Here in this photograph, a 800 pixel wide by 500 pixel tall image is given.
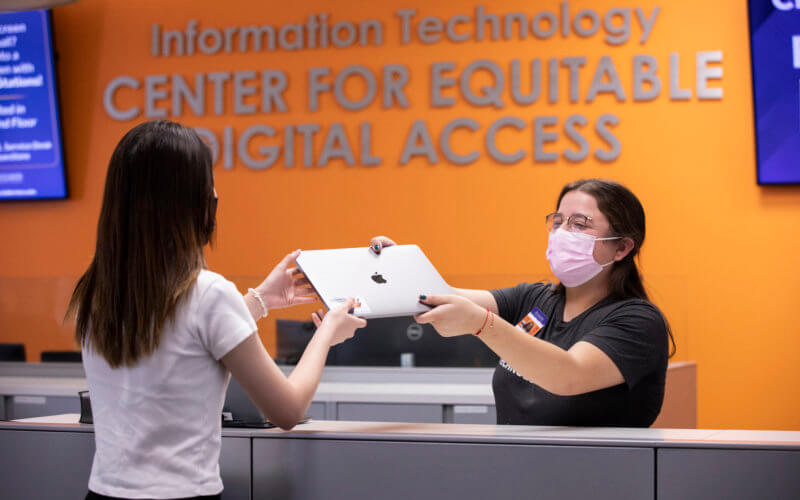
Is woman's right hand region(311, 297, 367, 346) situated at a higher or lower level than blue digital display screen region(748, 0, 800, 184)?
lower

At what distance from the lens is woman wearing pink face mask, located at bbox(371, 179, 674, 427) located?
1.59 meters

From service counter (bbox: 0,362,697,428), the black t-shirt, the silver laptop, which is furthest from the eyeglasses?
service counter (bbox: 0,362,697,428)

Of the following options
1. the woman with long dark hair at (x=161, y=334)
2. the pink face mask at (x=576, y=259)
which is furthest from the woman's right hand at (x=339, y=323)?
the pink face mask at (x=576, y=259)

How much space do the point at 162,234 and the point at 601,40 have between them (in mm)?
4007

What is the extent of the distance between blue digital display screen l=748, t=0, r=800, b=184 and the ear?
295 centimetres

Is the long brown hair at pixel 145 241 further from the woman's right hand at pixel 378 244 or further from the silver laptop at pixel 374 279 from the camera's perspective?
the woman's right hand at pixel 378 244

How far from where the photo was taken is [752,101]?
4465 mm

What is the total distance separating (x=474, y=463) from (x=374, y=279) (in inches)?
18.1

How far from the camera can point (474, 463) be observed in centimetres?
152

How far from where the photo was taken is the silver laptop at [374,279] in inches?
64.2

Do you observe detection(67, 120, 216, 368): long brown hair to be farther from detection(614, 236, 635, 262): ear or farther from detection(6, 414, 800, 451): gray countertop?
detection(614, 236, 635, 262): ear

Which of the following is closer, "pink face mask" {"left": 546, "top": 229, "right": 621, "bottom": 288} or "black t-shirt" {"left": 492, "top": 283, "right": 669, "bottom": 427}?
"black t-shirt" {"left": 492, "top": 283, "right": 669, "bottom": 427}

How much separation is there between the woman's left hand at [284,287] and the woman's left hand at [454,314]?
336 millimetres

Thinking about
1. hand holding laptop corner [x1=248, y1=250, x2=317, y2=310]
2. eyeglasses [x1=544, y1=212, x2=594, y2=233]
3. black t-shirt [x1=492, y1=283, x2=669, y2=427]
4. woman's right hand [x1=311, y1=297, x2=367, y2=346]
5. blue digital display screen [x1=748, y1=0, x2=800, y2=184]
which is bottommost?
black t-shirt [x1=492, y1=283, x2=669, y2=427]
